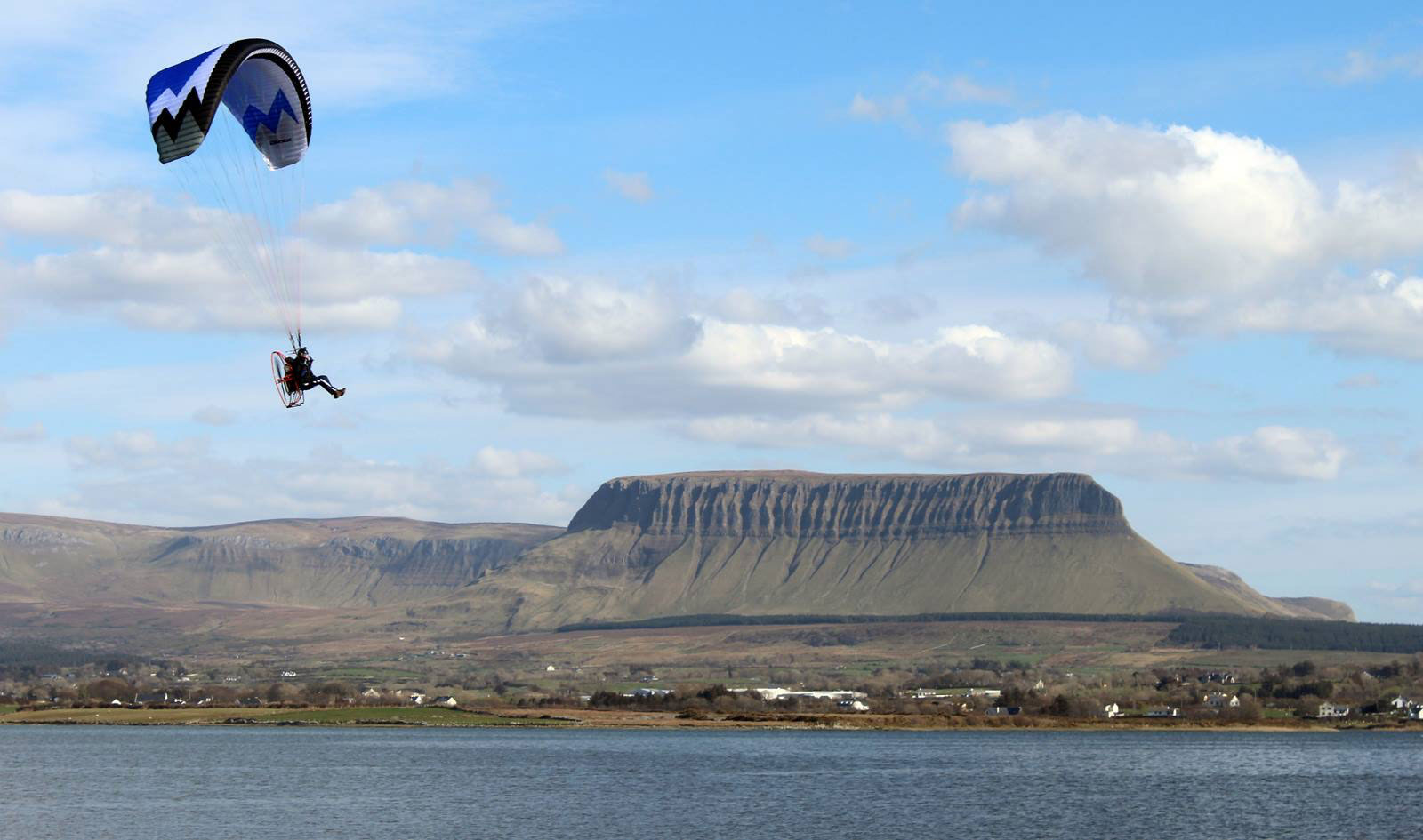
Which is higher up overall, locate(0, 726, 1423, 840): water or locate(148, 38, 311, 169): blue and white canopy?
locate(148, 38, 311, 169): blue and white canopy

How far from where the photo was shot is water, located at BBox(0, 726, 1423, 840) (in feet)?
279

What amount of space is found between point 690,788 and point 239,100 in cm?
6098

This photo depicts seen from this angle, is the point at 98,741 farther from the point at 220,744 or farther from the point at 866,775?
the point at 866,775

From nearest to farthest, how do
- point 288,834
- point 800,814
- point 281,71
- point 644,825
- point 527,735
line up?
point 281,71 < point 288,834 < point 644,825 < point 800,814 < point 527,735

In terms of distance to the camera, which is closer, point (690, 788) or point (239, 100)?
point (239, 100)

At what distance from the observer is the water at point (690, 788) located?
85000mm

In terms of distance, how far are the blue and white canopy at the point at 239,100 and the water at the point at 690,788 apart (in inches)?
1344

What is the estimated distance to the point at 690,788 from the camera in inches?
4279

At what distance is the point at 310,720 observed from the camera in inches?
7633

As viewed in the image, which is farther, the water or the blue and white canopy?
the water

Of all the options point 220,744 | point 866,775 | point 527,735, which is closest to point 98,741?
point 220,744

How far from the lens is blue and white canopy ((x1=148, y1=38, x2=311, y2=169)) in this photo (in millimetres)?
54625

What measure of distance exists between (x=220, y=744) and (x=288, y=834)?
85.5 meters

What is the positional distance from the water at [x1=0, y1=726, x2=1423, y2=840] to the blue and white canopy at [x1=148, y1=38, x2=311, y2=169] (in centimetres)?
3413
